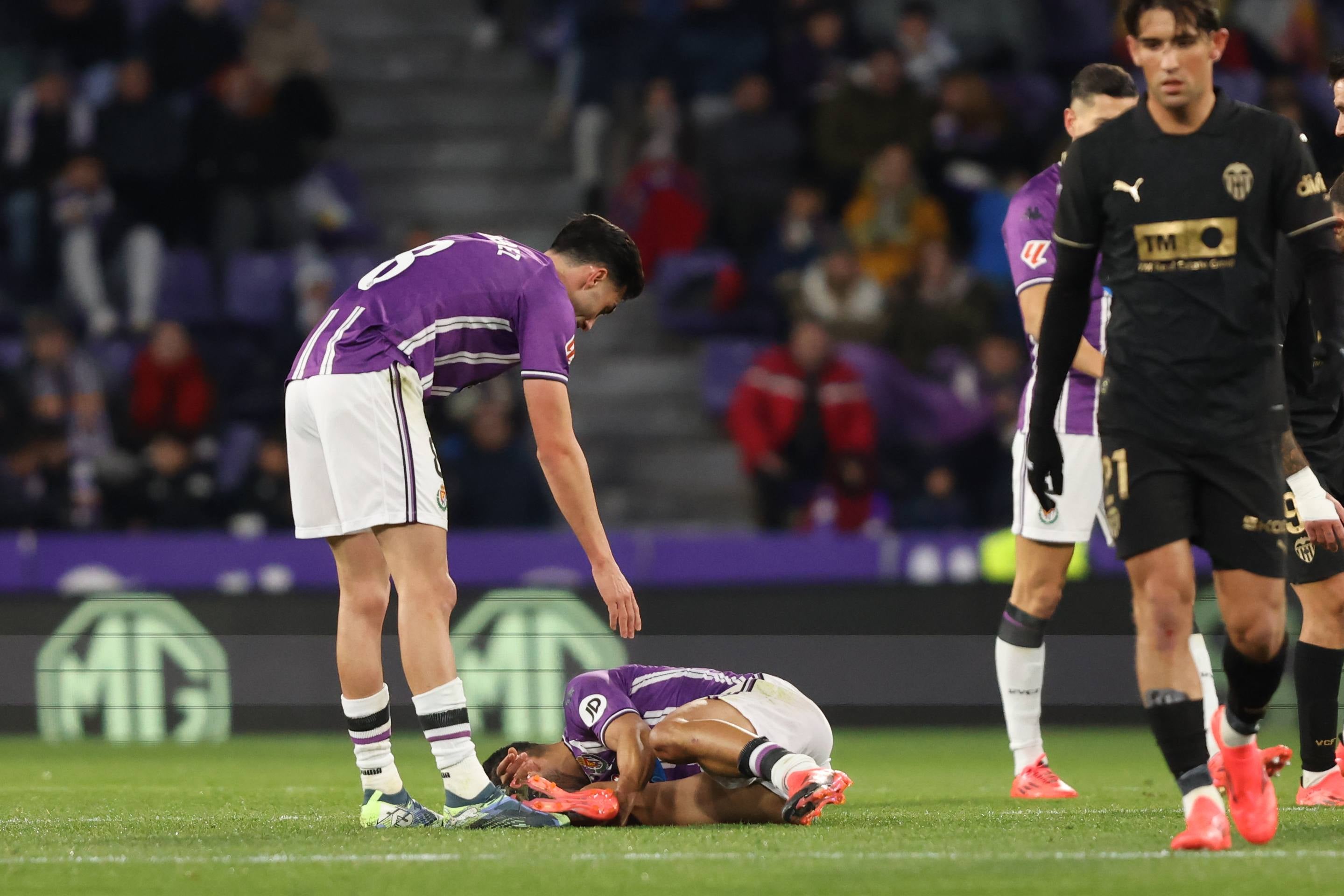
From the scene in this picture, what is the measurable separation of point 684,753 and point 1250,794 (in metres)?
1.81

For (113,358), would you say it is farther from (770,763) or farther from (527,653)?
(770,763)

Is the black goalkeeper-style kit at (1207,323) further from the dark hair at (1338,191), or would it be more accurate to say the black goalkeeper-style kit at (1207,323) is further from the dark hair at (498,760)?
the dark hair at (498,760)

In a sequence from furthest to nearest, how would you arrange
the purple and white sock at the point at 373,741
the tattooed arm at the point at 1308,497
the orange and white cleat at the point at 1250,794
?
1. the purple and white sock at the point at 373,741
2. the tattooed arm at the point at 1308,497
3. the orange and white cleat at the point at 1250,794

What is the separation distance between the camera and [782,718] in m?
6.31

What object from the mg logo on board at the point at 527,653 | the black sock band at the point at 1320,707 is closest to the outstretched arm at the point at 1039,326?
the black sock band at the point at 1320,707

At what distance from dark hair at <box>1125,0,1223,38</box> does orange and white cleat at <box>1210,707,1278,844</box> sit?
1.90m

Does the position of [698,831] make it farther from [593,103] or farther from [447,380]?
[593,103]

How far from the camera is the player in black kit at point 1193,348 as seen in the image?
484 cm

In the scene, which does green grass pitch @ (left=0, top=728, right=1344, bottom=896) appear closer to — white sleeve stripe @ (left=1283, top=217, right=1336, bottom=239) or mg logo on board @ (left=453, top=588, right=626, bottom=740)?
white sleeve stripe @ (left=1283, top=217, right=1336, bottom=239)

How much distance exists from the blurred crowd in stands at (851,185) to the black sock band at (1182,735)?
7.83m

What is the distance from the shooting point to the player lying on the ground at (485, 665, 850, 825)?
598 centimetres

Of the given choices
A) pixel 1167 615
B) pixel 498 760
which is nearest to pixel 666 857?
pixel 1167 615

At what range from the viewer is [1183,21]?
4.77m

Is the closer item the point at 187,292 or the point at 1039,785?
A: the point at 1039,785
